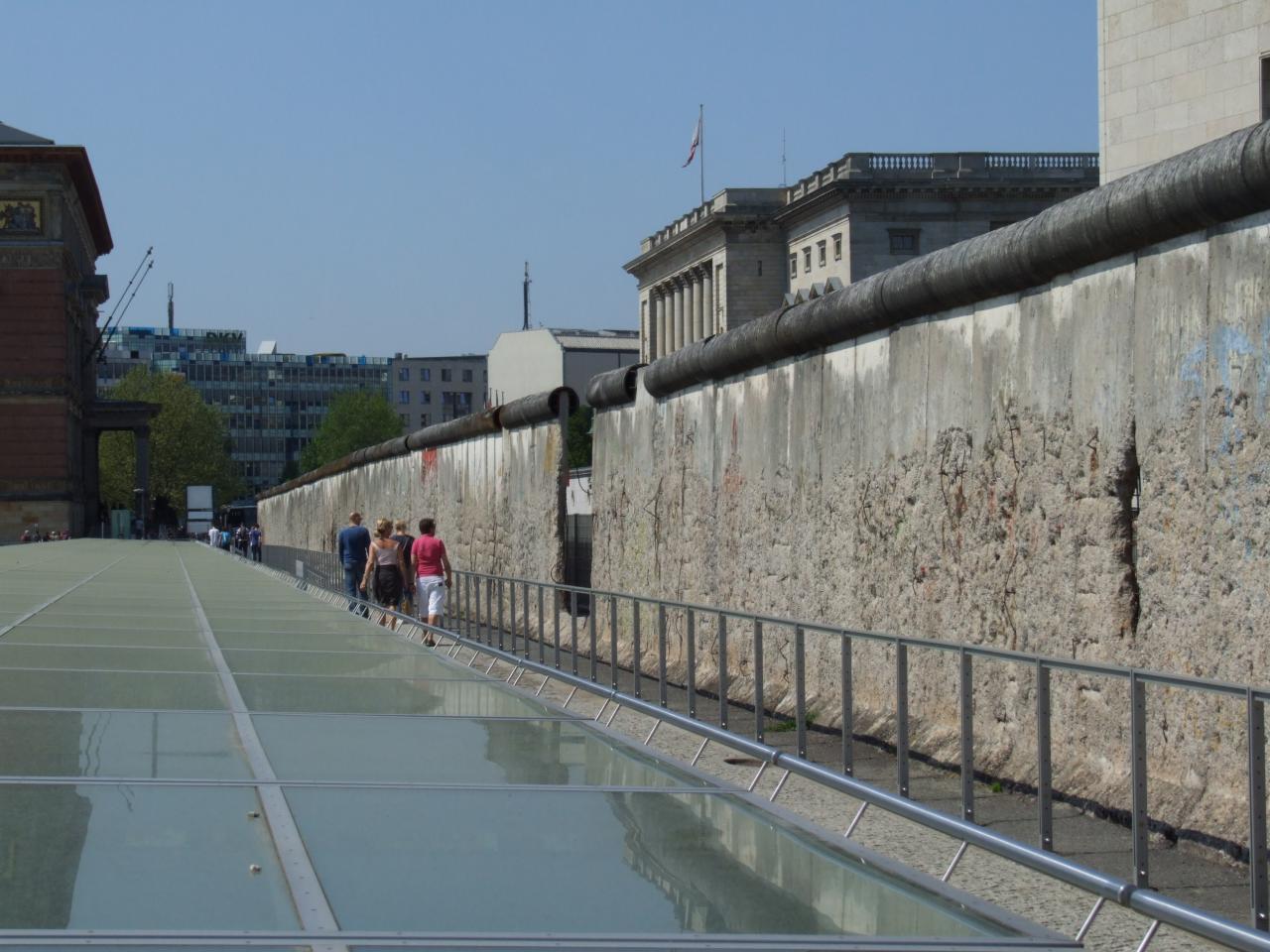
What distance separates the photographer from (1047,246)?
389 inches

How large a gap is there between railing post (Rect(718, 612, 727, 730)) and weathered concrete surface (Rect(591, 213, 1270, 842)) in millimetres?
99

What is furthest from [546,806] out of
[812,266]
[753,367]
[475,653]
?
[812,266]

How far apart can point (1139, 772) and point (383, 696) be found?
189 inches

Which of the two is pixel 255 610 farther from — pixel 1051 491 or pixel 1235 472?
pixel 1235 472

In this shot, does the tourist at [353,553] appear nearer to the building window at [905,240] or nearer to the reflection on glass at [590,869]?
the reflection on glass at [590,869]

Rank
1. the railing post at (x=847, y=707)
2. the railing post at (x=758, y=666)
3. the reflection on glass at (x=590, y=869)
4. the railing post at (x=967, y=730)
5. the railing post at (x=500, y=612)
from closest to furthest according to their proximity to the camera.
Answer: the reflection on glass at (x=590, y=869), the railing post at (x=967, y=730), the railing post at (x=847, y=707), the railing post at (x=758, y=666), the railing post at (x=500, y=612)

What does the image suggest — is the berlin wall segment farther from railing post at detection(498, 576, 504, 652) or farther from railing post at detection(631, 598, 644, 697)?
railing post at detection(498, 576, 504, 652)

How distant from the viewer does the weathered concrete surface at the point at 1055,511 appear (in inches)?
275

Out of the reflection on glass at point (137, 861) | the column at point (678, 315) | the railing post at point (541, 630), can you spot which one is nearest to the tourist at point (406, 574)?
the railing post at point (541, 630)

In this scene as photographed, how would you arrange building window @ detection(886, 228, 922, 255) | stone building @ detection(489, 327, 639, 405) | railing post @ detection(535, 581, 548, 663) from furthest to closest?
stone building @ detection(489, 327, 639, 405), building window @ detection(886, 228, 922, 255), railing post @ detection(535, 581, 548, 663)

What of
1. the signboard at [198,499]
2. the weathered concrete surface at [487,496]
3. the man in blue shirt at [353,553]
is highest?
the signboard at [198,499]

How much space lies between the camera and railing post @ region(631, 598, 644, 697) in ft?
40.8

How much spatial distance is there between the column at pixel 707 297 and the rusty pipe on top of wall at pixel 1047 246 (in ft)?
307

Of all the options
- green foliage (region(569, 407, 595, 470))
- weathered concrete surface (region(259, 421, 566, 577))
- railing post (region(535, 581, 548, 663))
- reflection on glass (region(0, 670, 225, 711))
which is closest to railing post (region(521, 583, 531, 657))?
railing post (region(535, 581, 548, 663))
